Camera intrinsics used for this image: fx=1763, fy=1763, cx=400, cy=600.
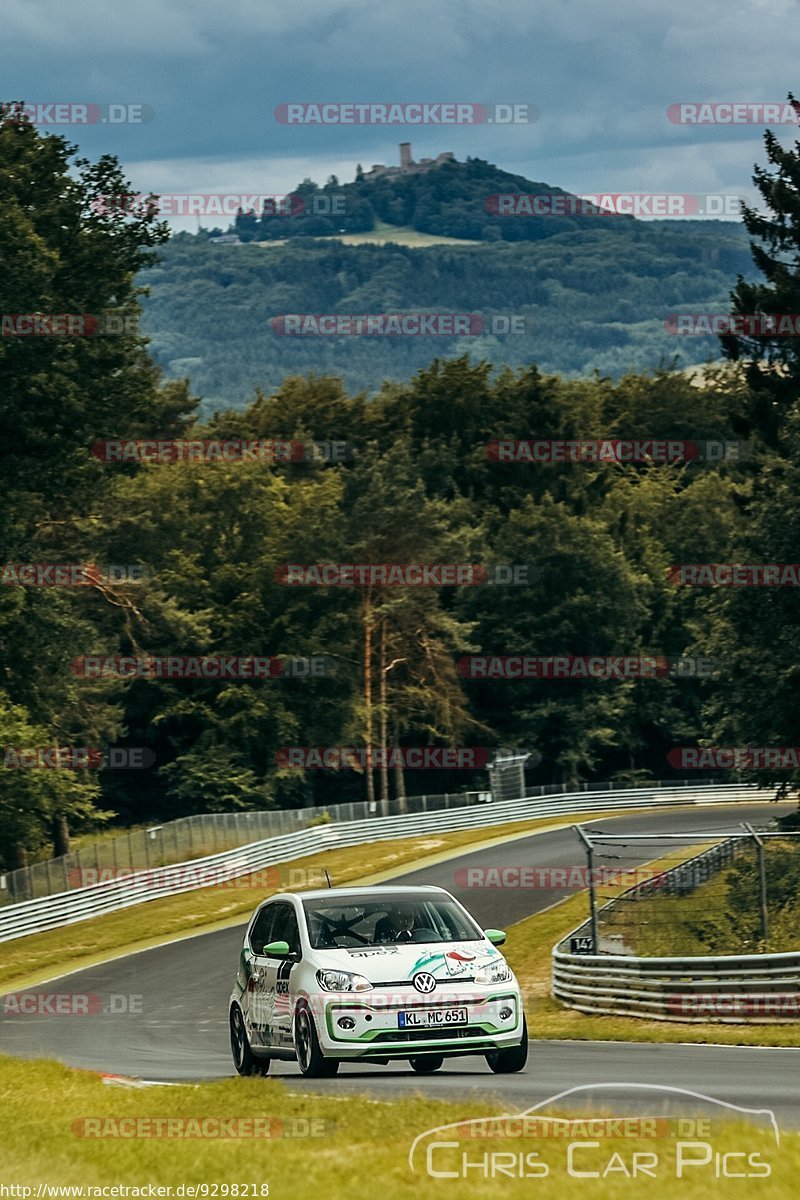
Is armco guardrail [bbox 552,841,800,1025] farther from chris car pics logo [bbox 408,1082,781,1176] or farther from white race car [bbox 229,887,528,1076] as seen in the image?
chris car pics logo [bbox 408,1082,781,1176]

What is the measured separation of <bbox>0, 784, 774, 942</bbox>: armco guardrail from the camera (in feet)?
164

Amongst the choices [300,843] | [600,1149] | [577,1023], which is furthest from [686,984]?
[300,843]

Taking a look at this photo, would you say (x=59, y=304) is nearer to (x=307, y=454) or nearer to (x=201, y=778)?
(x=201, y=778)

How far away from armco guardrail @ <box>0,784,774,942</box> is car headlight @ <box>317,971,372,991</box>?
1355 inches

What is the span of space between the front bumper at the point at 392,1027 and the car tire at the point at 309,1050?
0.12 m

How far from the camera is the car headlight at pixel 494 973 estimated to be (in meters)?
15.2

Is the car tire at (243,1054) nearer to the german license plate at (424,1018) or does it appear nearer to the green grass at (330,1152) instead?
the german license plate at (424,1018)

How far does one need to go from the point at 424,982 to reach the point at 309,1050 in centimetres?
122

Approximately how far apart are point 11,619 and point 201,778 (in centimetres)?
3150

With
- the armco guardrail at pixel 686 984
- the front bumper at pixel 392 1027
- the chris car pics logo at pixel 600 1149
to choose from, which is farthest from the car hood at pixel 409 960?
the armco guardrail at pixel 686 984

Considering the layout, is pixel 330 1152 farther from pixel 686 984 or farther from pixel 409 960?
pixel 686 984

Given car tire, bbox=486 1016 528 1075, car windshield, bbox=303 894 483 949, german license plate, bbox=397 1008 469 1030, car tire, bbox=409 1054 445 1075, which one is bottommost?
car tire, bbox=409 1054 445 1075

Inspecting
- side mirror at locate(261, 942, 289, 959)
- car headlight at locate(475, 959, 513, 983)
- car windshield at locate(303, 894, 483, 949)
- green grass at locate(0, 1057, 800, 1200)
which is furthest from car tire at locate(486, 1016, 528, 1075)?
green grass at locate(0, 1057, 800, 1200)

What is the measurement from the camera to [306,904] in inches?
642
